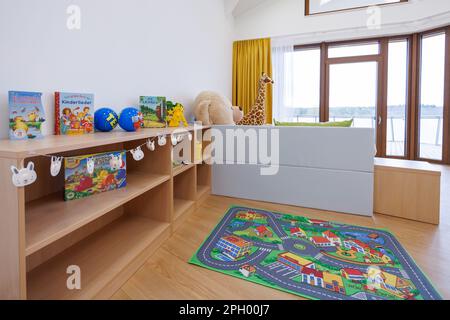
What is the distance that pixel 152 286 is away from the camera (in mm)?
1124

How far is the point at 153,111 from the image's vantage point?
5.78 ft

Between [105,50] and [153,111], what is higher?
[105,50]

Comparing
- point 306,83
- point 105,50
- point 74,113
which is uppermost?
point 306,83

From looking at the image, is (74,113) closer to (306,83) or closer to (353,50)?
(306,83)

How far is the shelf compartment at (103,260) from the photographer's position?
38.3 inches

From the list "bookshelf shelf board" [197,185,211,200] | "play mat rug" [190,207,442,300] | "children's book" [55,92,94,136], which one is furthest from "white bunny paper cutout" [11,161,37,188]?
"bookshelf shelf board" [197,185,211,200]

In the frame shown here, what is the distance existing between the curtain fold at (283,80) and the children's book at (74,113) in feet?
10.9

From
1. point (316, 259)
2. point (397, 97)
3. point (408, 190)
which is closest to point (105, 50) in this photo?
point (316, 259)

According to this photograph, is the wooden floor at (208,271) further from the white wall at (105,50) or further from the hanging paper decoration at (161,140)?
the white wall at (105,50)

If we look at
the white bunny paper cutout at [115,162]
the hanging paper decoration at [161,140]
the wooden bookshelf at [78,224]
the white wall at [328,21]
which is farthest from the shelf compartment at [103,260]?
the white wall at [328,21]

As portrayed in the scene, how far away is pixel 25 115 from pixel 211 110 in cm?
154

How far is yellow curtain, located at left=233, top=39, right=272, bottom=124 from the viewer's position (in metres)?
4.13
